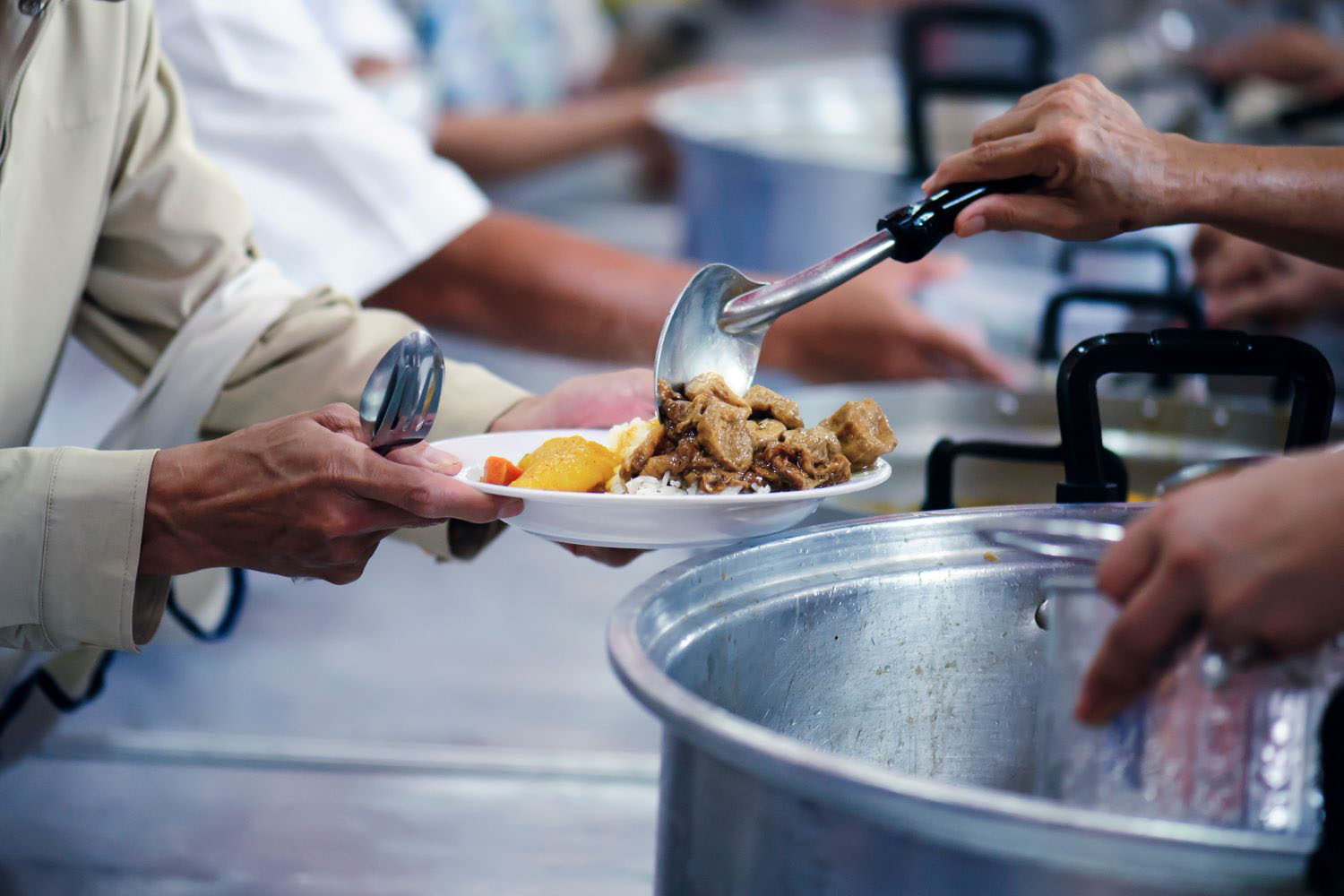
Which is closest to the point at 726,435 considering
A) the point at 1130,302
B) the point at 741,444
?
the point at 741,444

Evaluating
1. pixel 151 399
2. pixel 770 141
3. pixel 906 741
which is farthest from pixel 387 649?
pixel 770 141

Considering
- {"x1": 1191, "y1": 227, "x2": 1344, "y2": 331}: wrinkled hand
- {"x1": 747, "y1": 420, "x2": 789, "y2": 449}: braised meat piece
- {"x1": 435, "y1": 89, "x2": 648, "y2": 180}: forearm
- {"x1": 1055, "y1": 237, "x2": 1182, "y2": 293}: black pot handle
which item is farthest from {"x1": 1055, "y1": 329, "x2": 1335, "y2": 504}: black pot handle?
{"x1": 435, "y1": 89, "x2": 648, "y2": 180}: forearm

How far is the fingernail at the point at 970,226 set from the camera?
0.82m

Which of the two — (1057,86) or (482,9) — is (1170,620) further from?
(482,9)

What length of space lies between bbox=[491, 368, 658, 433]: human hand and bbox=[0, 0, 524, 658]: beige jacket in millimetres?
69

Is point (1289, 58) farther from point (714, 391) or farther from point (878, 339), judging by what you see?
point (714, 391)

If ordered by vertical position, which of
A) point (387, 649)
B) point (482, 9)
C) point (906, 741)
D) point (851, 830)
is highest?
point (482, 9)

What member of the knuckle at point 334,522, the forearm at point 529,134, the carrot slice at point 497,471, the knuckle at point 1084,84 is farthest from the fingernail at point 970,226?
the forearm at point 529,134

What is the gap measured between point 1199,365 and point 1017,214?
0.16 metres

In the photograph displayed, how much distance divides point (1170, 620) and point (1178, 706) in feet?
0.14

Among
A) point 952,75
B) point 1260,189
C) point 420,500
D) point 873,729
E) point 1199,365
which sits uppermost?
point 952,75

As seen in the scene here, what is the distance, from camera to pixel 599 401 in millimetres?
957

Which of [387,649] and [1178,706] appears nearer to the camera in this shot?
[1178,706]

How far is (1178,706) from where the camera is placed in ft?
1.55
